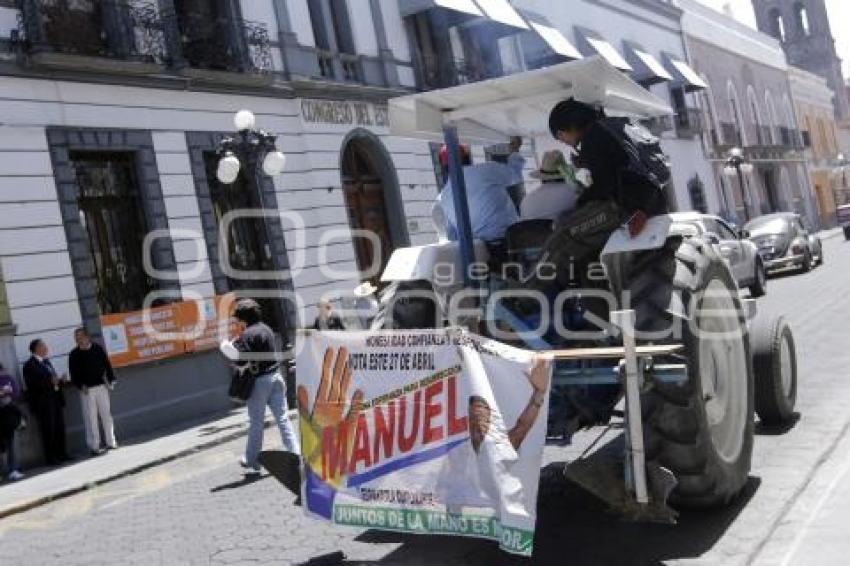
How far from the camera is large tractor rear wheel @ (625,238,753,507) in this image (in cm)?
462

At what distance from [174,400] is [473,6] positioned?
516 inches

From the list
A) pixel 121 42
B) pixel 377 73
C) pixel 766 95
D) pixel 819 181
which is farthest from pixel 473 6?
pixel 819 181

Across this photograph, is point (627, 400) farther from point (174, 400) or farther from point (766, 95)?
point (766, 95)

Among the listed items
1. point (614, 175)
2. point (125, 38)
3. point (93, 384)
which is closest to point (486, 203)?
point (614, 175)

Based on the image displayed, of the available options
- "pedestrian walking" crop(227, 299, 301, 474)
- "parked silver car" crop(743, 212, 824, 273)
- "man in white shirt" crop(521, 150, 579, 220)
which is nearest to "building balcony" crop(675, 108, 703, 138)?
"parked silver car" crop(743, 212, 824, 273)

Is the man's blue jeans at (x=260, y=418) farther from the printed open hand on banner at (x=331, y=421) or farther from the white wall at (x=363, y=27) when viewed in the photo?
the white wall at (x=363, y=27)

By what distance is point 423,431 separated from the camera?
178 inches

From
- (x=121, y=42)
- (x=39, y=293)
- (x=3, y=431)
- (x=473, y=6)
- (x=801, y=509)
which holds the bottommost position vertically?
(x=801, y=509)

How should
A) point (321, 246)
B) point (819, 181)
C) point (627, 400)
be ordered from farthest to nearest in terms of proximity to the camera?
point (819, 181) → point (321, 246) → point (627, 400)

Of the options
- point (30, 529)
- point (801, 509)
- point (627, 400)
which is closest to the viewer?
point (627, 400)

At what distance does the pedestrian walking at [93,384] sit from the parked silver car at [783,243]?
1535cm

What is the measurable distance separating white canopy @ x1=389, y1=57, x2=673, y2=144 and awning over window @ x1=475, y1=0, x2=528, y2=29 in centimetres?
1885

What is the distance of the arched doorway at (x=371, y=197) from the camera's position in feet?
69.3

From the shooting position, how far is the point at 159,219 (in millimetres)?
16125
